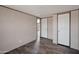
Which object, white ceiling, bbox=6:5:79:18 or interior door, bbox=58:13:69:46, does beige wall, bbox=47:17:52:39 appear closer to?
interior door, bbox=58:13:69:46

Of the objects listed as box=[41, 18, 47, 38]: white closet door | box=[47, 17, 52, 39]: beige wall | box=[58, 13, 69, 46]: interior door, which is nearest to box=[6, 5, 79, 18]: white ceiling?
box=[58, 13, 69, 46]: interior door

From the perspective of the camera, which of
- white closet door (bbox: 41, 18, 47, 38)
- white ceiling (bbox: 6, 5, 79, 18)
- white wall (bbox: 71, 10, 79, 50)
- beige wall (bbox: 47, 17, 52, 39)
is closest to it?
white ceiling (bbox: 6, 5, 79, 18)

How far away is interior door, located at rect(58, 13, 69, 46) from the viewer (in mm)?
4594

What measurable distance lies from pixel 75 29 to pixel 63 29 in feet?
2.75

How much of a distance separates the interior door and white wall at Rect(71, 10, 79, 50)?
14.2 inches

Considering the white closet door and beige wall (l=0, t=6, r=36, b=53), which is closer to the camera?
beige wall (l=0, t=6, r=36, b=53)

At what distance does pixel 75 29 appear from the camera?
4.09 m

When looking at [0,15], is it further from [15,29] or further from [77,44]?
[77,44]

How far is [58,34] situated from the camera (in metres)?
5.21

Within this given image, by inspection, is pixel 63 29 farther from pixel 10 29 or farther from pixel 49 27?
pixel 10 29

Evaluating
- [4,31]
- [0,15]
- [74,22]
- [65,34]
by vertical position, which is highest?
[0,15]
